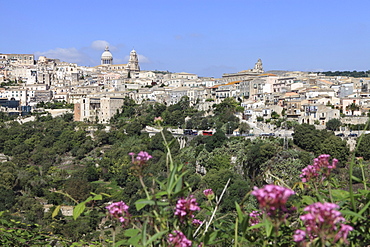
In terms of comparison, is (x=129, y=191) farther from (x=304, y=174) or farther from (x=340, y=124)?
(x=304, y=174)

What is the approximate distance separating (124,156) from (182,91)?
15097mm

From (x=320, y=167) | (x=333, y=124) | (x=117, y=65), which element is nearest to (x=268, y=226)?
(x=320, y=167)

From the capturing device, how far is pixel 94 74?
60594 mm

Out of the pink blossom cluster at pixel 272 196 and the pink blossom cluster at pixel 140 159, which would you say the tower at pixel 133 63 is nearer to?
the pink blossom cluster at pixel 140 159

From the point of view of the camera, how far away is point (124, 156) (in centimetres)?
2738

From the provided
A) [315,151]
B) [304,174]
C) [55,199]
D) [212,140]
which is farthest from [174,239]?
[212,140]

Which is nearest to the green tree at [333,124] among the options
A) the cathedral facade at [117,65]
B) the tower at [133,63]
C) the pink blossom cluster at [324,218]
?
the pink blossom cluster at [324,218]

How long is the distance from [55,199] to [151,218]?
21.0 m

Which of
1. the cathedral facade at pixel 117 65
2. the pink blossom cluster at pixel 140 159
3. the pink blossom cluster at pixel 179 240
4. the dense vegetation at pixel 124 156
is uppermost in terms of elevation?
the cathedral facade at pixel 117 65

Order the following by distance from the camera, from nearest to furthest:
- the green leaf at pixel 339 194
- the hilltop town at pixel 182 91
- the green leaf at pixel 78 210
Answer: the green leaf at pixel 78 210 → the green leaf at pixel 339 194 → the hilltop town at pixel 182 91

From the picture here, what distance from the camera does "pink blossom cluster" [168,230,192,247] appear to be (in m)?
1.51

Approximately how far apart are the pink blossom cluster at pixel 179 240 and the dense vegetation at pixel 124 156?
12.6 metres

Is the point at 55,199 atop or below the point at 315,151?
below

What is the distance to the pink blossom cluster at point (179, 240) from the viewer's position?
1510 millimetres
